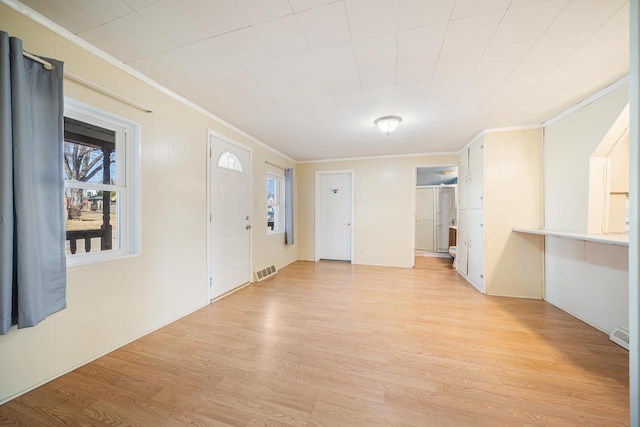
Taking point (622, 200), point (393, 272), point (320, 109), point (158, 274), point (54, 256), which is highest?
point (320, 109)

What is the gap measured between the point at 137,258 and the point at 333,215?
4118mm

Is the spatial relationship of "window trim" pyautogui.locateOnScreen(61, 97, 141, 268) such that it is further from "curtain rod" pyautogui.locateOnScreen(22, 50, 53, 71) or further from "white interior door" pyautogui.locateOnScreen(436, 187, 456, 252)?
"white interior door" pyautogui.locateOnScreen(436, 187, 456, 252)

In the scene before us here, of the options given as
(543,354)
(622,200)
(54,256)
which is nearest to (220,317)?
(54,256)

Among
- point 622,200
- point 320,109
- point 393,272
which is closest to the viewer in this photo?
point 622,200

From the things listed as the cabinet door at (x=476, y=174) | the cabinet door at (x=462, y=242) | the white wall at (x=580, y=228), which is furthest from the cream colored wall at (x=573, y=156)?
the cabinet door at (x=462, y=242)

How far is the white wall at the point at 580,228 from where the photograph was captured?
7.51 ft

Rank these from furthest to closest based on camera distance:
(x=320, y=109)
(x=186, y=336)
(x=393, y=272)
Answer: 1. (x=393, y=272)
2. (x=320, y=109)
3. (x=186, y=336)

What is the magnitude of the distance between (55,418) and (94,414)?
7.9 inches

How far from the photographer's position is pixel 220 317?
8.85ft

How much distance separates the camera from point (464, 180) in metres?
4.42

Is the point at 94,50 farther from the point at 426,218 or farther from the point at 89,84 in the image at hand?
the point at 426,218

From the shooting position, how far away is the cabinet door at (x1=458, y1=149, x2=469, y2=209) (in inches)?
169

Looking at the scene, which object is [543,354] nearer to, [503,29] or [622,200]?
[622,200]

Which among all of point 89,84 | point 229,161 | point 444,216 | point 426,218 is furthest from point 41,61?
point 444,216
